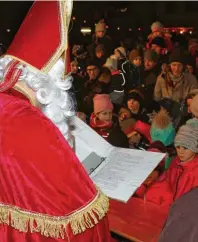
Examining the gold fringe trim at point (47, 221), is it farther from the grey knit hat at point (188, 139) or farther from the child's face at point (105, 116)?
the child's face at point (105, 116)

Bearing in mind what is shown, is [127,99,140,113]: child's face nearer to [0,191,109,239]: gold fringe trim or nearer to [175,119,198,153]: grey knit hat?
[175,119,198,153]: grey knit hat

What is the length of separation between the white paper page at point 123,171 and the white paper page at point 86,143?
2.2 inches

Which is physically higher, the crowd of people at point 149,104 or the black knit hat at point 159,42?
the black knit hat at point 159,42

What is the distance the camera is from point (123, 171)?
6.54 feet

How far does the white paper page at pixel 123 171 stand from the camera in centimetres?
185

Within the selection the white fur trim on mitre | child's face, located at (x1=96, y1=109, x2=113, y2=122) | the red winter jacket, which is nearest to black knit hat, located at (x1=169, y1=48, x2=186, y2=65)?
child's face, located at (x1=96, y1=109, x2=113, y2=122)

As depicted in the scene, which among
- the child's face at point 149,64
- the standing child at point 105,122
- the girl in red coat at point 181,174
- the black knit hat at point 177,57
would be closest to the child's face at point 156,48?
the child's face at point 149,64

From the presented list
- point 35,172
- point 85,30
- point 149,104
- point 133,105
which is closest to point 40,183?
point 35,172

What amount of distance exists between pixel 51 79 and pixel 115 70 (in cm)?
403

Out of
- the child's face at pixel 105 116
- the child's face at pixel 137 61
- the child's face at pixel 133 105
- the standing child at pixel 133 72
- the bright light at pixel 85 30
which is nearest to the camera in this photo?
the child's face at pixel 105 116

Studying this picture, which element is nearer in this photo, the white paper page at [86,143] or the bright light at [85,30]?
the white paper page at [86,143]

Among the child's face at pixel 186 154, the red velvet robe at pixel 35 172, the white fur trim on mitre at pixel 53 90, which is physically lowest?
the child's face at pixel 186 154

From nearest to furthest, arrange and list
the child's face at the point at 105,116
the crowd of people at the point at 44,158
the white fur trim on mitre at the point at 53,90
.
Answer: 1. the crowd of people at the point at 44,158
2. the white fur trim on mitre at the point at 53,90
3. the child's face at the point at 105,116

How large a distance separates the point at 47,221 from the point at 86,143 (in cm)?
69
